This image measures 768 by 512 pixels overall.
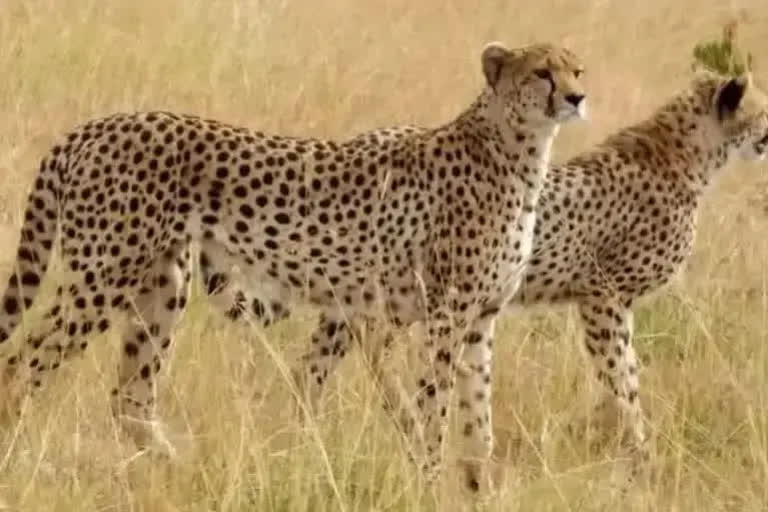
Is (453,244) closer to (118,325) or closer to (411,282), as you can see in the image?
(411,282)

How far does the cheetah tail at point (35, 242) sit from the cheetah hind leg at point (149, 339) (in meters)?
0.21

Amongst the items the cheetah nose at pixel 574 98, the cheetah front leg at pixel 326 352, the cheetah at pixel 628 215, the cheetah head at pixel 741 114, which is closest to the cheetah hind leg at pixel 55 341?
the cheetah at pixel 628 215

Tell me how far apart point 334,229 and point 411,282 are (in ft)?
0.63

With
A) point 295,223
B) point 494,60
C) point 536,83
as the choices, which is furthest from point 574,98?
point 295,223

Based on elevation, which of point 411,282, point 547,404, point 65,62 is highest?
point 65,62

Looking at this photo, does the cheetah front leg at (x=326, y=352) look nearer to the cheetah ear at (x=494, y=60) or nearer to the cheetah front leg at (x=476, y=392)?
the cheetah front leg at (x=476, y=392)

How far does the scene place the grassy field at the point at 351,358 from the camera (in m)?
3.19

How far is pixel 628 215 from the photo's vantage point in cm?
441

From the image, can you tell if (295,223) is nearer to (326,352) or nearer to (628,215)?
(326,352)

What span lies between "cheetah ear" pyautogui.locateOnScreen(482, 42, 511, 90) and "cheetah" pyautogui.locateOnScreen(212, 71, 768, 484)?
251 millimetres

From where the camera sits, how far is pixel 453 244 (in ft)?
12.8

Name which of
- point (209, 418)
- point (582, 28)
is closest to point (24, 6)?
point (582, 28)

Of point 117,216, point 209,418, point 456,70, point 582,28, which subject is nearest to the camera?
point 209,418

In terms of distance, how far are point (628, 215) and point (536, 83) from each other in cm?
60
